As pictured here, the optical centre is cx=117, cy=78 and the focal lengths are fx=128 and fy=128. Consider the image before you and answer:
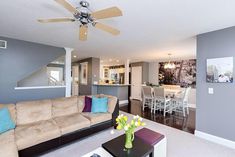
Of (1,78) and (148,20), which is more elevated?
(148,20)

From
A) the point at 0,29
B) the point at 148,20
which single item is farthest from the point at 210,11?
the point at 0,29

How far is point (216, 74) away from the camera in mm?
2814

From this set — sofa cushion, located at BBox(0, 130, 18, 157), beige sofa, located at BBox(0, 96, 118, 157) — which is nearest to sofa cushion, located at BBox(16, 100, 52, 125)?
beige sofa, located at BBox(0, 96, 118, 157)

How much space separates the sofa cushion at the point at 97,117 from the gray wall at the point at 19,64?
238 centimetres

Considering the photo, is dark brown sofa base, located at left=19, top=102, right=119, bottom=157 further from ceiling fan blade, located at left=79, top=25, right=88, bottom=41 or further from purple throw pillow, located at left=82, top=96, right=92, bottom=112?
ceiling fan blade, located at left=79, top=25, right=88, bottom=41

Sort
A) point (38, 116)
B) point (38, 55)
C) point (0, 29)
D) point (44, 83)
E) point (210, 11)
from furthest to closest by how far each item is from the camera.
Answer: point (44, 83) < point (38, 55) < point (0, 29) < point (38, 116) < point (210, 11)

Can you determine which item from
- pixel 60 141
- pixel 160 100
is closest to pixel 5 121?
pixel 60 141

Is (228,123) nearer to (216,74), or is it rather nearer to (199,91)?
(199,91)

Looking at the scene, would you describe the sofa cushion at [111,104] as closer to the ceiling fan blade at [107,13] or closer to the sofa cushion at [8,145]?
the sofa cushion at [8,145]

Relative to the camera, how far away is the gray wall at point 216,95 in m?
2.64

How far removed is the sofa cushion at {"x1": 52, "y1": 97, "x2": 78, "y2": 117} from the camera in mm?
2877

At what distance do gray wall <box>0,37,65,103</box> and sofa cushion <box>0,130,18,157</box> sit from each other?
243 cm

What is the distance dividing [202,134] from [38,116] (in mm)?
3645

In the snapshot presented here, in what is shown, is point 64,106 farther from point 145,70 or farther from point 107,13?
point 145,70
